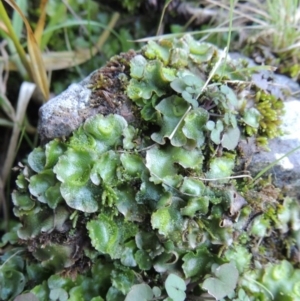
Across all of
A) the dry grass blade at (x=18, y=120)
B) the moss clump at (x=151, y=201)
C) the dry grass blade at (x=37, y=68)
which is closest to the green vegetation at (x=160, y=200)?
the moss clump at (x=151, y=201)

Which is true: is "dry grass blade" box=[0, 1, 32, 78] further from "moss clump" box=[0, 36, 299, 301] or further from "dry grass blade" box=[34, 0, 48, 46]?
"moss clump" box=[0, 36, 299, 301]

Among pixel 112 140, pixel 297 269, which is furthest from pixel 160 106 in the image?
pixel 297 269

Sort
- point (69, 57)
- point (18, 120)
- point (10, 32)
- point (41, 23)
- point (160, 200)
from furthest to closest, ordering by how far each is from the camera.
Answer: point (69, 57)
point (18, 120)
point (41, 23)
point (10, 32)
point (160, 200)

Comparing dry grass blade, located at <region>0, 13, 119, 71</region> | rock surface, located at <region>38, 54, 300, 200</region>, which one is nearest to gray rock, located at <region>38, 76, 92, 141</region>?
rock surface, located at <region>38, 54, 300, 200</region>

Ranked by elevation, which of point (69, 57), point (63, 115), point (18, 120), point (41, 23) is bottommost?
point (18, 120)

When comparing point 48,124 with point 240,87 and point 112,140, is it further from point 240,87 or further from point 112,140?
point 240,87

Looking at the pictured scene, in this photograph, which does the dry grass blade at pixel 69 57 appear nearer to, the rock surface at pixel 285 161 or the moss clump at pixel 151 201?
the moss clump at pixel 151 201

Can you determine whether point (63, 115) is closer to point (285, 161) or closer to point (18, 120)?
point (18, 120)

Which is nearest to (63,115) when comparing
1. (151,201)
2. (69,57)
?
(151,201)
